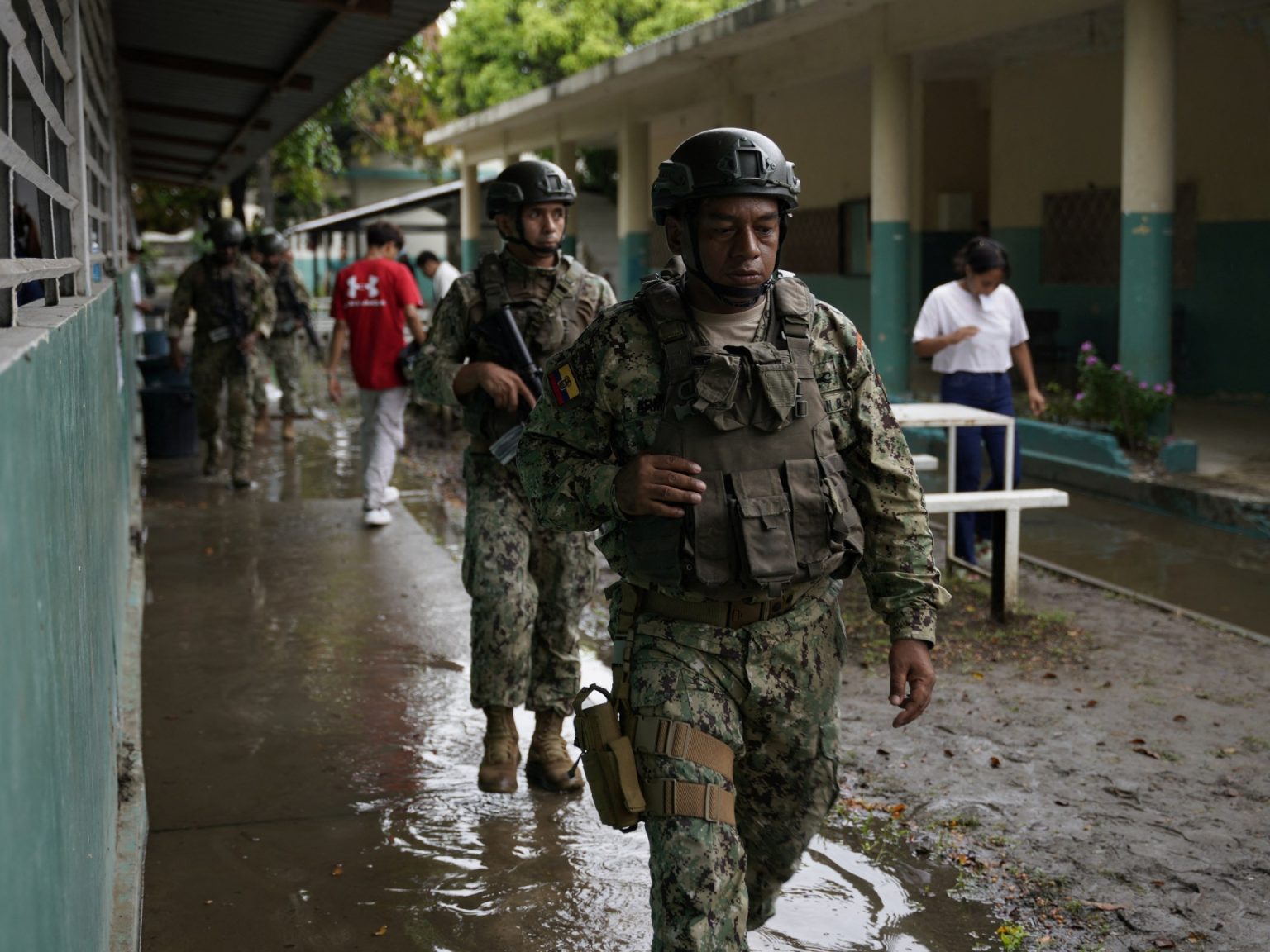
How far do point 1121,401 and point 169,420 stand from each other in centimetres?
752

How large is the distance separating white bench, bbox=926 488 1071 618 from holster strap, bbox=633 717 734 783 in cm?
374

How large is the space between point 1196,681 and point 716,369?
3616 mm

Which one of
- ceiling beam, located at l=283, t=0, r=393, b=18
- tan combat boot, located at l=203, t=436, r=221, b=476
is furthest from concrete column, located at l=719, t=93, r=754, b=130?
ceiling beam, located at l=283, t=0, r=393, b=18

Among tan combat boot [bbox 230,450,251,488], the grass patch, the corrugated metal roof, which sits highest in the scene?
the corrugated metal roof

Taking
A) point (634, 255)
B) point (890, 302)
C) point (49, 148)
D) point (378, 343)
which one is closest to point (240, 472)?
point (378, 343)

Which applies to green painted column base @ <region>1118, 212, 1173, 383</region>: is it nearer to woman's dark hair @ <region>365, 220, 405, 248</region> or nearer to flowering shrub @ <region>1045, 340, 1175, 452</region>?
flowering shrub @ <region>1045, 340, 1175, 452</region>

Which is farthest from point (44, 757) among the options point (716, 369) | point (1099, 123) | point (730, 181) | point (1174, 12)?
point (1099, 123)

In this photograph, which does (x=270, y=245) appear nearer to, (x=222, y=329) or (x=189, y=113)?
(x=189, y=113)

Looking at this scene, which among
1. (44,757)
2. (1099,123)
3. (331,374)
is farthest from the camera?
(1099,123)

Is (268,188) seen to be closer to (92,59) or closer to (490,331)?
(92,59)

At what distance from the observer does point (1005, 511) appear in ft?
21.4

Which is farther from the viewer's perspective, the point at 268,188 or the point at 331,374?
the point at 268,188

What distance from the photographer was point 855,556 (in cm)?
307

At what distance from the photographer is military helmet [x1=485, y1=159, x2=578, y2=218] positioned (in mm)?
4594
